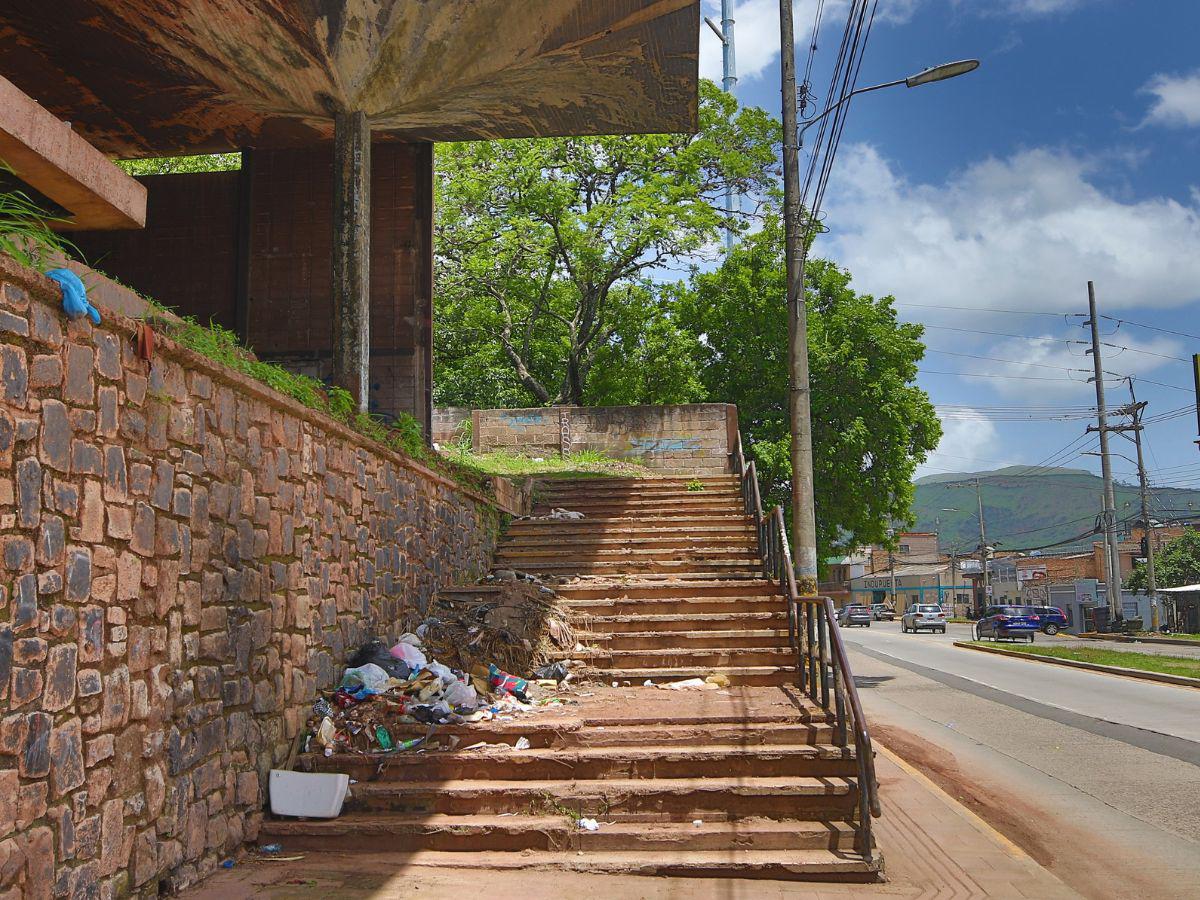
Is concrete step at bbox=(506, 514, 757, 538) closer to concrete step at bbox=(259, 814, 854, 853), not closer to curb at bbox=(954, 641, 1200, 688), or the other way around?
concrete step at bbox=(259, 814, 854, 853)

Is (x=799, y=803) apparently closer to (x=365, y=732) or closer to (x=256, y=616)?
(x=365, y=732)

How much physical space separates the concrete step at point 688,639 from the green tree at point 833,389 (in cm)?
1148

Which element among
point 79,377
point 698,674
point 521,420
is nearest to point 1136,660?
point 521,420

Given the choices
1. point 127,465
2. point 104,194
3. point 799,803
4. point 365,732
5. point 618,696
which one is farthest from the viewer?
point 618,696

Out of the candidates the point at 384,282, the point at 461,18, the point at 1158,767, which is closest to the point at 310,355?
the point at 384,282

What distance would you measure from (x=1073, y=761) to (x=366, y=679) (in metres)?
7.49

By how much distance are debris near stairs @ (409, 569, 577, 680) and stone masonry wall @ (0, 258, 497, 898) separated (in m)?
1.65

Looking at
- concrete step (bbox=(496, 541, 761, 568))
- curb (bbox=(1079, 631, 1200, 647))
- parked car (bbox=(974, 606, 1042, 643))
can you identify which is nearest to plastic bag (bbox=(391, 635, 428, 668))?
concrete step (bbox=(496, 541, 761, 568))

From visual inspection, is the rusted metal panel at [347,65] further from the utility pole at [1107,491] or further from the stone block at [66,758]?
the utility pole at [1107,491]

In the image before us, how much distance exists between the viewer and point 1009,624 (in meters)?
34.0

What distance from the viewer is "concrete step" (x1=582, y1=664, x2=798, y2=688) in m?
8.54

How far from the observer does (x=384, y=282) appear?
1247cm

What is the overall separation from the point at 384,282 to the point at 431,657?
19.0 feet

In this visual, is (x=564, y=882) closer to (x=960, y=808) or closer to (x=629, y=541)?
(x=960, y=808)
